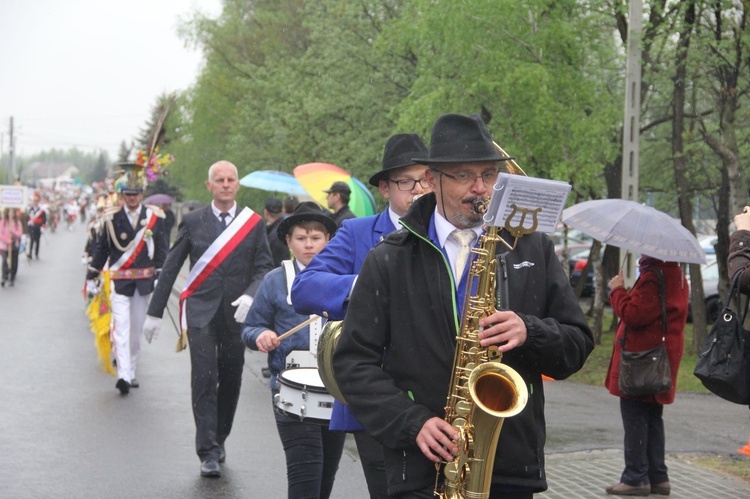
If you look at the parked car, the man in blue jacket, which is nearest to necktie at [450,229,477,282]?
the man in blue jacket

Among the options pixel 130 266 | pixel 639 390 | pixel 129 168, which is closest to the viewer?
pixel 639 390

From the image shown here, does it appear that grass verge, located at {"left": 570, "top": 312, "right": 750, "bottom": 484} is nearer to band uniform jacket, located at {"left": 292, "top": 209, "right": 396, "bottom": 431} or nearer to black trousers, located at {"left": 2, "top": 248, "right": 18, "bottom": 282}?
band uniform jacket, located at {"left": 292, "top": 209, "right": 396, "bottom": 431}

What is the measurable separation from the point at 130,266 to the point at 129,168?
1.64 m

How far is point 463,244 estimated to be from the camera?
3.80 metres

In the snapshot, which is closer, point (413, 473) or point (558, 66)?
point (413, 473)

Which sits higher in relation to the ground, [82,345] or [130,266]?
[130,266]

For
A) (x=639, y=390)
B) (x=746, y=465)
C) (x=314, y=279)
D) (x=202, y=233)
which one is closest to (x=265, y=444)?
(x=202, y=233)

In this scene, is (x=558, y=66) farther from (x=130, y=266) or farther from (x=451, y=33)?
(x=130, y=266)

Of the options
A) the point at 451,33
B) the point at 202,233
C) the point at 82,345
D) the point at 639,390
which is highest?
the point at 451,33

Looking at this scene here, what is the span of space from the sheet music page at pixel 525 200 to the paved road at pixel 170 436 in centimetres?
442

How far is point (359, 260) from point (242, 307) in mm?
2757

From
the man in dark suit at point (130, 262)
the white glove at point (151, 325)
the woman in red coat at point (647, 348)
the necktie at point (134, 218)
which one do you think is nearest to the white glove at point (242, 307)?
the white glove at point (151, 325)

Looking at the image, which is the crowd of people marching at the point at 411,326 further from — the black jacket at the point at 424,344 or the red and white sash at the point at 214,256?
the red and white sash at the point at 214,256

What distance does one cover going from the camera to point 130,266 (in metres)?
12.0
